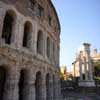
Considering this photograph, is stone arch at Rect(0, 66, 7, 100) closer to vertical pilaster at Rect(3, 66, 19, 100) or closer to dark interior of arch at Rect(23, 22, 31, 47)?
vertical pilaster at Rect(3, 66, 19, 100)

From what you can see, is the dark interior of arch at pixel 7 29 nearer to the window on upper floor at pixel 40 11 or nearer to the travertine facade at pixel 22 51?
the travertine facade at pixel 22 51

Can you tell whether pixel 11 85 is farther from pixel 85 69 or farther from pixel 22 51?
pixel 85 69

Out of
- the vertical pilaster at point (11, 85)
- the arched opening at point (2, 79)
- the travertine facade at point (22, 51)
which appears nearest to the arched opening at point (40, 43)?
the travertine facade at point (22, 51)

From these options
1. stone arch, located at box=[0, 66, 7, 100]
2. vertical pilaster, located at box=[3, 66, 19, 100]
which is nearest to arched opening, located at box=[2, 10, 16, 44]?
stone arch, located at box=[0, 66, 7, 100]

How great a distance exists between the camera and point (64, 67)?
4247 cm

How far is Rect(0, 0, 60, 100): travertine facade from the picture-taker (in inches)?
318

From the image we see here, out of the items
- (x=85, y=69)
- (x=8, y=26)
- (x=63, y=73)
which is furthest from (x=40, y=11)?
(x=63, y=73)

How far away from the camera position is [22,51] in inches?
356

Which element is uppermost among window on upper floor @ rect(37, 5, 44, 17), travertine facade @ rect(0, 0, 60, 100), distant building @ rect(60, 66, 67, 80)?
window on upper floor @ rect(37, 5, 44, 17)

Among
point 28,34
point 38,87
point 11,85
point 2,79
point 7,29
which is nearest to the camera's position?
point 11,85

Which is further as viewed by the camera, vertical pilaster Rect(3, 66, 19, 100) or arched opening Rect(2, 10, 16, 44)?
arched opening Rect(2, 10, 16, 44)

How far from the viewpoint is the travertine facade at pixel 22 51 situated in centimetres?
808

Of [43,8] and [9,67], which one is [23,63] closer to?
[9,67]

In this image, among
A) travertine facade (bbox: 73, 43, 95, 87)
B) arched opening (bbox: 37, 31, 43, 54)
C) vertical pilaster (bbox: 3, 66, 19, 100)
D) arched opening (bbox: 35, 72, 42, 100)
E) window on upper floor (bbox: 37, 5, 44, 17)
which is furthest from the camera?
travertine facade (bbox: 73, 43, 95, 87)
